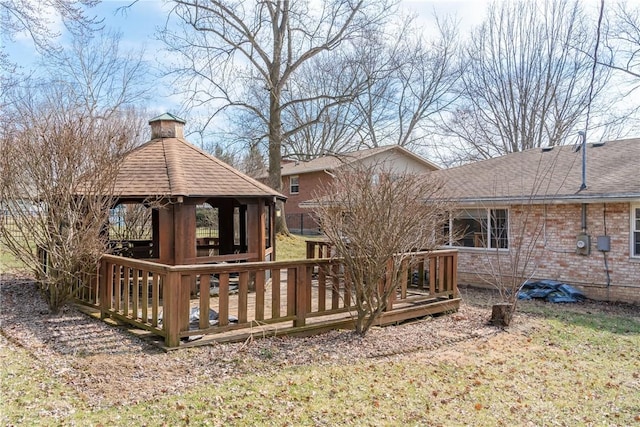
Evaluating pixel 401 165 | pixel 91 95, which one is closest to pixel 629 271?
pixel 401 165

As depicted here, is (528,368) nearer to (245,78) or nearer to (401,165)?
(245,78)

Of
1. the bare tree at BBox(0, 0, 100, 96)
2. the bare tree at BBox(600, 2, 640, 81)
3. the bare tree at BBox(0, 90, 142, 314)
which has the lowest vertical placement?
the bare tree at BBox(0, 90, 142, 314)

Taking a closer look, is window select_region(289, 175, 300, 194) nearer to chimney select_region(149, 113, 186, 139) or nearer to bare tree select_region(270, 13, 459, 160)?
bare tree select_region(270, 13, 459, 160)

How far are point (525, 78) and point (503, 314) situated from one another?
2072 cm

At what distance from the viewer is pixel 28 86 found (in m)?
14.2

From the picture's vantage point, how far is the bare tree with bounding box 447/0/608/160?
75.6 feet

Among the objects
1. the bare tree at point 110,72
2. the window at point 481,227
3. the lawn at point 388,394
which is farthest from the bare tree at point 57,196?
the bare tree at point 110,72

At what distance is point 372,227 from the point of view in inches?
255

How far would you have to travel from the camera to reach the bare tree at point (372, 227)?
6453mm

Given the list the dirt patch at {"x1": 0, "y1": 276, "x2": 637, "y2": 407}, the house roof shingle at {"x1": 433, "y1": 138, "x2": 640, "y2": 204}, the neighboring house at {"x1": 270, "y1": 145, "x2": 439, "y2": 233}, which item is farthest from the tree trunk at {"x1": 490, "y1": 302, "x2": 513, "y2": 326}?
the neighboring house at {"x1": 270, "y1": 145, "x2": 439, "y2": 233}

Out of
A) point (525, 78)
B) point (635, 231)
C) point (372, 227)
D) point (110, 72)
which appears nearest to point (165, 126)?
point (372, 227)

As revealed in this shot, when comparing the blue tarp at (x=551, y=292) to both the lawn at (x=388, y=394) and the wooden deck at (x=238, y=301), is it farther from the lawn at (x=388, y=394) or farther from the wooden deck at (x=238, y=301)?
the lawn at (x=388, y=394)

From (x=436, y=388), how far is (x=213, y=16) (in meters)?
18.5

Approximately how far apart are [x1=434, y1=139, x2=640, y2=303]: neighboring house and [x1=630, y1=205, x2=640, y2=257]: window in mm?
19
